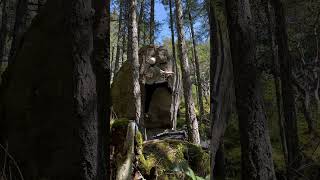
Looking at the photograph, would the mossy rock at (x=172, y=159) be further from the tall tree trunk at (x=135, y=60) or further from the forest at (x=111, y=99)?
the tall tree trunk at (x=135, y=60)

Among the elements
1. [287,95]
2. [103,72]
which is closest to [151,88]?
[287,95]

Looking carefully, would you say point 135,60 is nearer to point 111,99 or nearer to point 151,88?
point 151,88

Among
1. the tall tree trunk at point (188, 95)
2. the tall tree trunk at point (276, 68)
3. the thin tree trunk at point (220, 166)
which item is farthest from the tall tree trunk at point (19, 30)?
the tall tree trunk at point (188, 95)

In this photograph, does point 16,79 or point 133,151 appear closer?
point 16,79

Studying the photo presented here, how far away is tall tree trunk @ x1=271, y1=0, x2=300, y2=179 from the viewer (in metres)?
4.05

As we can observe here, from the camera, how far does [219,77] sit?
174 inches

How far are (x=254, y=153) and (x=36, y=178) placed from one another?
78.1 inches

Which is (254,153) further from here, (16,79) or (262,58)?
(16,79)

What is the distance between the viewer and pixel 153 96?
17781mm

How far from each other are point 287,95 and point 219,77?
737 millimetres

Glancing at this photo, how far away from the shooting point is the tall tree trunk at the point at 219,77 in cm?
432

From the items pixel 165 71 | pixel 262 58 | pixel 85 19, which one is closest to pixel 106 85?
pixel 85 19

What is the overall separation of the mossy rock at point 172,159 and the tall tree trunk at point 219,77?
8.17ft

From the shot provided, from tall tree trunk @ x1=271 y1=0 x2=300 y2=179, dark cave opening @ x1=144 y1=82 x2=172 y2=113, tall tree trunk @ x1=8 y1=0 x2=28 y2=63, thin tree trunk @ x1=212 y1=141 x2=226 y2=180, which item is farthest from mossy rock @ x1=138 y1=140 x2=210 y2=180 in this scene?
dark cave opening @ x1=144 y1=82 x2=172 y2=113
